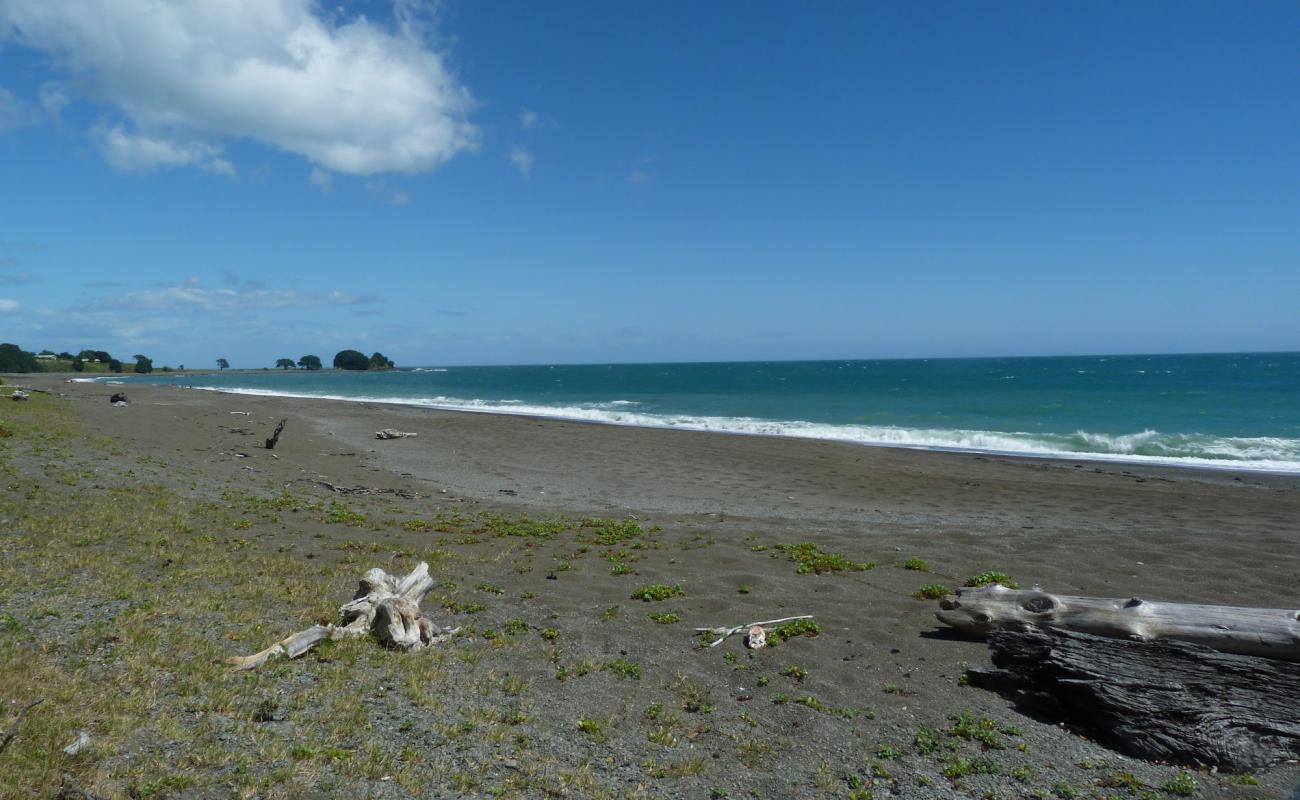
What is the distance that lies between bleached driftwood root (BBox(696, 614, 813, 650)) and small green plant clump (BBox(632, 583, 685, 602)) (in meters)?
1.30

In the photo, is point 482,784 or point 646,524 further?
point 646,524

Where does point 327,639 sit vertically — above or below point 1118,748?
above

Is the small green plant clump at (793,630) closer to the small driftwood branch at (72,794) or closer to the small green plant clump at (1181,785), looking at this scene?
the small green plant clump at (1181,785)

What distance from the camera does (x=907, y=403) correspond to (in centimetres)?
5812

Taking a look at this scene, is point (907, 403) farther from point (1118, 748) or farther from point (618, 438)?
point (1118, 748)

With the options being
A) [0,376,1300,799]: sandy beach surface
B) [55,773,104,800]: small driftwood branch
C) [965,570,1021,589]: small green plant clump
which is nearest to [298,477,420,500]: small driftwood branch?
[0,376,1300,799]: sandy beach surface

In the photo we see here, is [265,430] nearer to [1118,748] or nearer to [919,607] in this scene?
[919,607]

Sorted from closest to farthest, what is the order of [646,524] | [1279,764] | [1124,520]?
[1279,764], [646,524], [1124,520]

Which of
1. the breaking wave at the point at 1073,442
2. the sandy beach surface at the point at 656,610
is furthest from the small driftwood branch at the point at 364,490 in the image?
the breaking wave at the point at 1073,442

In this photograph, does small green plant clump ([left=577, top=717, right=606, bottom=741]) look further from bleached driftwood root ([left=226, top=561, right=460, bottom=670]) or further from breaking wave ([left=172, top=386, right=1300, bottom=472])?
breaking wave ([left=172, top=386, right=1300, bottom=472])

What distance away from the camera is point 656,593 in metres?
9.78

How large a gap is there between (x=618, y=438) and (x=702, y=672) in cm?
2685

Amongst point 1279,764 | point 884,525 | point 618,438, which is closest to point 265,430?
point 618,438

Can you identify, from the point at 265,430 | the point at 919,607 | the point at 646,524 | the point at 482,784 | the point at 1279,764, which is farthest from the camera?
the point at 265,430
